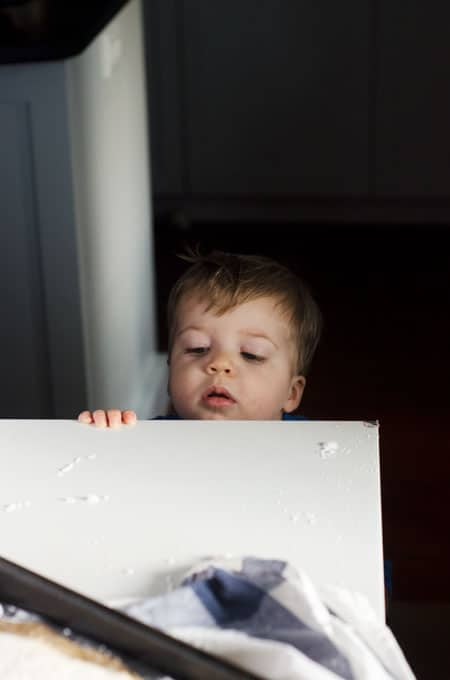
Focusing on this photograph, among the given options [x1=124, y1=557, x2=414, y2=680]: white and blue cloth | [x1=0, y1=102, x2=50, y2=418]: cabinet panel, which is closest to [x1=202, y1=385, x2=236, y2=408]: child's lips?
[x1=124, y1=557, x2=414, y2=680]: white and blue cloth

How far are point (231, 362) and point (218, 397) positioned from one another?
1.7 inches

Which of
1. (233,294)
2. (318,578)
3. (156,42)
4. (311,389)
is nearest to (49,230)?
(233,294)

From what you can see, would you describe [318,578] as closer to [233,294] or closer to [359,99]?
[233,294]

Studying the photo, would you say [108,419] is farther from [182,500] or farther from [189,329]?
[189,329]

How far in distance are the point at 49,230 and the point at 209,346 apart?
2.03 feet

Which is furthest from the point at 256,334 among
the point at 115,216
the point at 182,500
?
the point at 115,216

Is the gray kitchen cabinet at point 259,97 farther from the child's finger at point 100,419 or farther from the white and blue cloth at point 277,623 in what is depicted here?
the white and blue cloth at point 277,623

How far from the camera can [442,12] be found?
10.2ft

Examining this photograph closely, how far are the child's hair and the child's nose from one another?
0.06 meters

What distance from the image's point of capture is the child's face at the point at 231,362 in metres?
1.25

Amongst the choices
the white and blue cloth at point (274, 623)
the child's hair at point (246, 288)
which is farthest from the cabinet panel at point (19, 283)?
the white and blue cloth at point (274, 623)

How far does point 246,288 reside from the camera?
1315 millimetres

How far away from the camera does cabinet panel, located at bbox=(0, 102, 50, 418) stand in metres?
1.76

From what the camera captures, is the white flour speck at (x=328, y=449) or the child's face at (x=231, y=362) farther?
the child's face at (x=231, y=362)
